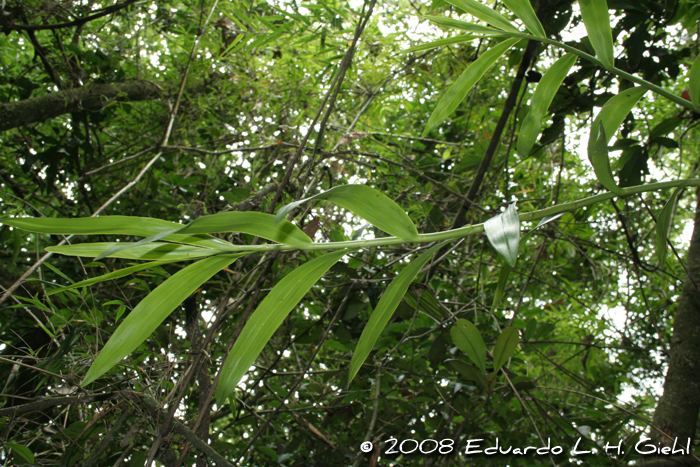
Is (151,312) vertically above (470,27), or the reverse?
(470,27)

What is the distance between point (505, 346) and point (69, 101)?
1346 mm

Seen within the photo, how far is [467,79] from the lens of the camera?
579 millimetres

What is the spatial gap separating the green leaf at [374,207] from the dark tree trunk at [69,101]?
106cm

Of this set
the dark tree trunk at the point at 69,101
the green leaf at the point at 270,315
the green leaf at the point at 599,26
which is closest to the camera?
the green leaf at the point at 270,315

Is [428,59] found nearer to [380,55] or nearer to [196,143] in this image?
[380,55]

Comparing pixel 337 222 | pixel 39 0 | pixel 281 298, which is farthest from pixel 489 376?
pixel 39 0

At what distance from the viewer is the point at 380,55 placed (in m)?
1.19

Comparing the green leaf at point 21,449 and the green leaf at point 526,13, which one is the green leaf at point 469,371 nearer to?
the green leaf at point 526,13

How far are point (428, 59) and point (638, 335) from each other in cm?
115

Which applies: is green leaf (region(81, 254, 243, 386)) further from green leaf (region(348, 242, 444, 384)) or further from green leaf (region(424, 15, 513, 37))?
green leaf (region(424, 15, 513, 37))

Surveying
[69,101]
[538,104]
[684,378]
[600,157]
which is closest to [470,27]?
[538,104]

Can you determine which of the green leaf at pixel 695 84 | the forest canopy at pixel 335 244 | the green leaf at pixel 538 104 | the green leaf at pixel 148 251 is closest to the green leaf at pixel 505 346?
the forest canopy at pixel 335 244

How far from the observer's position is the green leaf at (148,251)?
40cm

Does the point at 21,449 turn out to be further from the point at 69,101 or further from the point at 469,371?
the point at 69,101
